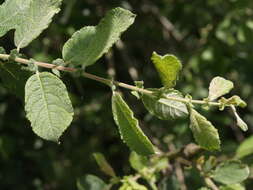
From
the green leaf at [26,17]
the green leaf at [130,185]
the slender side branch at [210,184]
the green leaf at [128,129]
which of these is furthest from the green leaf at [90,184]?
the green leaf at [26,17]

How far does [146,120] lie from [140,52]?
0.67 meters

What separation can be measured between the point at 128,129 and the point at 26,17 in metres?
0.38

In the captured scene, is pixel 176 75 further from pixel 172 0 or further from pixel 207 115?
pixel 172 0

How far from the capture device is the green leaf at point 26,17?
3.89 feet

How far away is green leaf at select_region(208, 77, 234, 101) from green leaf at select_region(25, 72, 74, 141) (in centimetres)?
35

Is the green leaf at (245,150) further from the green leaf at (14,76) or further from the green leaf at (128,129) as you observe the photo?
the green leaf at (14,76)

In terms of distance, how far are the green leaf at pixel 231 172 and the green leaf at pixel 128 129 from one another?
1.60 feet

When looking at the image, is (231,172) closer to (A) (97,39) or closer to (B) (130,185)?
(B) (130,185)

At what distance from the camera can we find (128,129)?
1.21 metres

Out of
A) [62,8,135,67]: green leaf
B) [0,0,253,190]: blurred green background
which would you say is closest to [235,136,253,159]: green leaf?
[0,0,253,190]: blurred green background

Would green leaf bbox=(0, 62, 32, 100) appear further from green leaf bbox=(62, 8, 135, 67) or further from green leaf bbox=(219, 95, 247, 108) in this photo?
green leaf bbox=(219, 95, 247, 108)

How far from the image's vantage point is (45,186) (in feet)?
8.55

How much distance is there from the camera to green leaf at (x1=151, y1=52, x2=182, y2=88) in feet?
3.76

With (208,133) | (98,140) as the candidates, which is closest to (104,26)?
(208,133)
